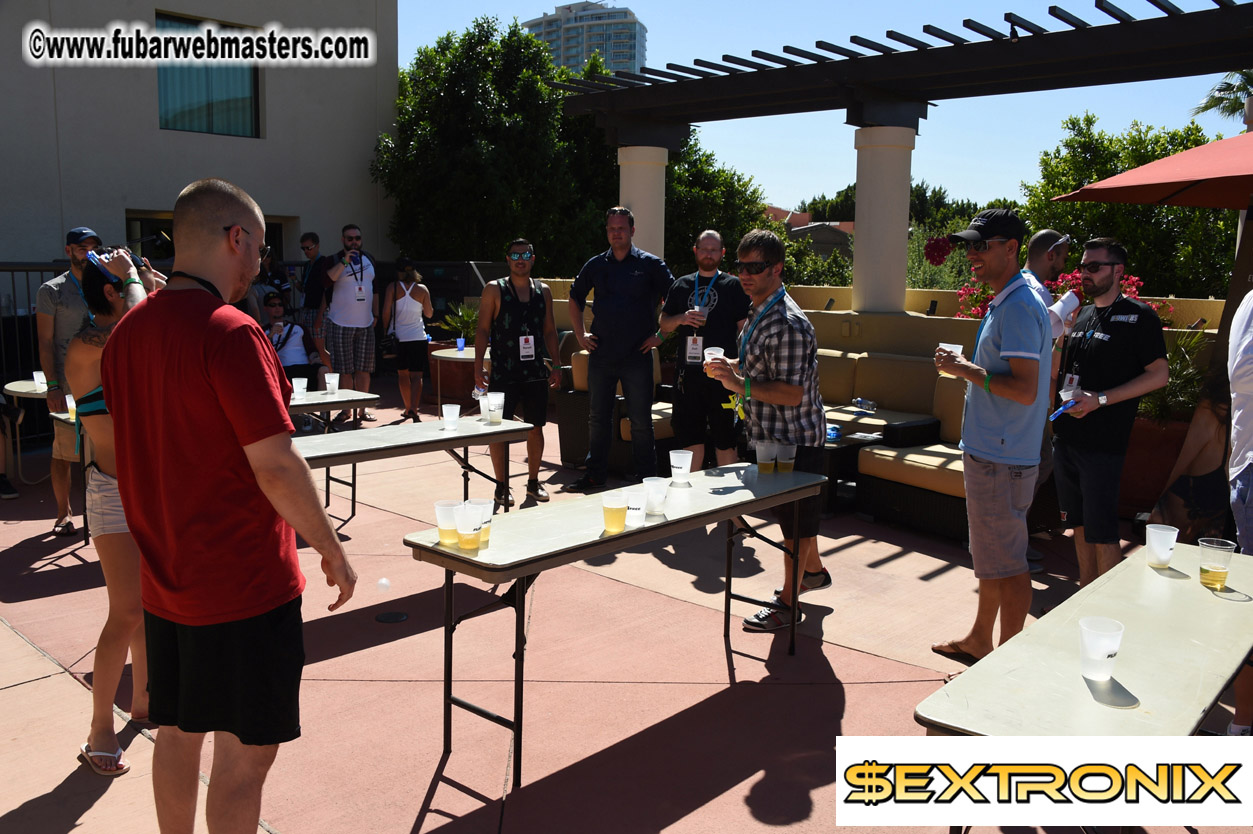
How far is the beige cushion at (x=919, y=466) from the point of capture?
6.26 meters

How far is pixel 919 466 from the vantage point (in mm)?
6445

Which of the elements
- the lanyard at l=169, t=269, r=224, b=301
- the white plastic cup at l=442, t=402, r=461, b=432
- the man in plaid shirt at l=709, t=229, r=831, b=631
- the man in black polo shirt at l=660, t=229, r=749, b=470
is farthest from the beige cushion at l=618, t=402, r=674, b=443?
the lanyard at l=169, t=269, r=224, b=301

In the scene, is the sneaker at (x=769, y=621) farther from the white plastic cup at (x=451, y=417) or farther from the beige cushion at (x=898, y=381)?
the beige cushion at (x=898, y=381)

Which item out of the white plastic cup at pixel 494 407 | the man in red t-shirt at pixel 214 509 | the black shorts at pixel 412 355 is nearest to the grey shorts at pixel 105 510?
the man in red t-shirt at pixel 214 509

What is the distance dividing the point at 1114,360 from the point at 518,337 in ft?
13.8

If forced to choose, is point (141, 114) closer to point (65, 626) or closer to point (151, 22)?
point (151, 22)

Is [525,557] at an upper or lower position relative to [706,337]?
lower

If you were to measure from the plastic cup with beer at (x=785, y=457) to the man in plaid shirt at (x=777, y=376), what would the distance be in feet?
0.30

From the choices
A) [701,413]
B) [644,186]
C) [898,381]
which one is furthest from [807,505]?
[644,186]

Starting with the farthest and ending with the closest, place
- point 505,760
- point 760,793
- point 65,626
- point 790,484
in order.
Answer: point 65,626 < point 790,484 < point 505,760 < point 760,793

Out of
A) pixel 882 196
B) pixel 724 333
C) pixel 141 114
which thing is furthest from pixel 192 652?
pixel 141 114

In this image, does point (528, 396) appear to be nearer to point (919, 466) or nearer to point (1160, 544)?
point (919, 466)

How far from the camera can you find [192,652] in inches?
93.0

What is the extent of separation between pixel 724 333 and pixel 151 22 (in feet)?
43.8
